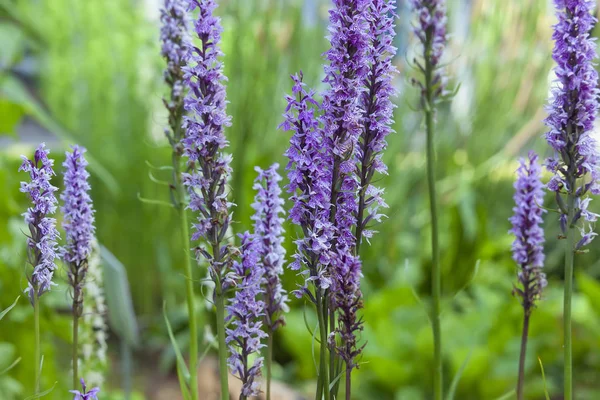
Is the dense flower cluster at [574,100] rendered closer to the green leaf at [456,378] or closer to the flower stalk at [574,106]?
the flower stalk at [574,106]

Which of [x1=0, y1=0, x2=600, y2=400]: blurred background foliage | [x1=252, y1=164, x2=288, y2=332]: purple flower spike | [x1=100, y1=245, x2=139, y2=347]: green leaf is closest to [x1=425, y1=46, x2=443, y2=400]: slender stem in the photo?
[x1=252, y1=164, x2=288, y2=332]: purple flower spike

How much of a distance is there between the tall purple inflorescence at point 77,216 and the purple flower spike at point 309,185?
0.36 metres

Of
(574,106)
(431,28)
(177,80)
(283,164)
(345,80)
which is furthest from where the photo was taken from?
(283,164)

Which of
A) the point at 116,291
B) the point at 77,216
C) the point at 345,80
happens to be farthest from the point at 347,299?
the point at 116,291

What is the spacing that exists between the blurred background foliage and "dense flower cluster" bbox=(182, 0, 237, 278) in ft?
4.31

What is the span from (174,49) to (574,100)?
0.80 metres

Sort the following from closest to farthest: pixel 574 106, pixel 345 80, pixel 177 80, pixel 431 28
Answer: pixel 345 80 → pixel 574 106 → pixel 431 28 → pixel 177 80

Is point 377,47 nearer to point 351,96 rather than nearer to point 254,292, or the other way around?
point 351,96

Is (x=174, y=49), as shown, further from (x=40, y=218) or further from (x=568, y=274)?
(x=568, y=274)

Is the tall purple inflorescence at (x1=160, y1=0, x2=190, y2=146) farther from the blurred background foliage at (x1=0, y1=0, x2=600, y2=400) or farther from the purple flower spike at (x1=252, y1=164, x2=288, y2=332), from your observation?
the blurred background foliage at (x1=0, y1=0, x2=600, y2=400)

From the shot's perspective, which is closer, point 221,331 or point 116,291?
point 221,331

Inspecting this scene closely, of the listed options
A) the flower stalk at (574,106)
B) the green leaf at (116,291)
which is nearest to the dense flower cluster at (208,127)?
the green leaf at (116,291)

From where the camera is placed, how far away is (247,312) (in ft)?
3.67

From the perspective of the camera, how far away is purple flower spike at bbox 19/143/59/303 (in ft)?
3.27
